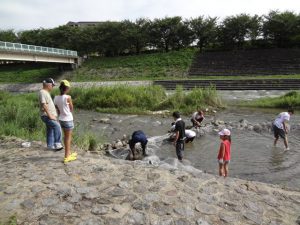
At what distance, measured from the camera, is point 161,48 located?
61.6 m

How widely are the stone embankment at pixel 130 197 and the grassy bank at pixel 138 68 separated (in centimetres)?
3866

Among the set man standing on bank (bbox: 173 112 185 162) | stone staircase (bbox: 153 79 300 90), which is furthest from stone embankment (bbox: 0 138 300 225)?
stone staircase (bbox: 153 79 300 90)

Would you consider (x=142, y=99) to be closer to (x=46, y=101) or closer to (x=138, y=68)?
(x=46, y=101)

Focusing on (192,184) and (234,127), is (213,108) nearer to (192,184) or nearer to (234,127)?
(234,127)

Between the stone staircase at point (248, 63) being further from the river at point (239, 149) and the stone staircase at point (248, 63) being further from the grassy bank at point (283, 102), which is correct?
the river at point (239, 149)

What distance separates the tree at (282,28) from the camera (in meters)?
50.2

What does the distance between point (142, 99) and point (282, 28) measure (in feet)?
118

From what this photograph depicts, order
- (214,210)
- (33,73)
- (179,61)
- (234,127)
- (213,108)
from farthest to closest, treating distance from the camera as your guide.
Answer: (33,73), (179,61), (213,108), (234,127), (214,210)

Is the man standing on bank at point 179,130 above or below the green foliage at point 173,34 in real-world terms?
below

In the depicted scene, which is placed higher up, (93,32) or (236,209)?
(93,32)

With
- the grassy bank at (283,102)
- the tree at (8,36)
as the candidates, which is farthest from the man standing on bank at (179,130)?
the tree at (8,36)

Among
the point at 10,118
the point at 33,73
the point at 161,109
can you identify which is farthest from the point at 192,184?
the point at 33,73

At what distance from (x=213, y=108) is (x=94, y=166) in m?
16.5

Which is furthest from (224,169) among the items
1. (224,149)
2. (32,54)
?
(32,54)
